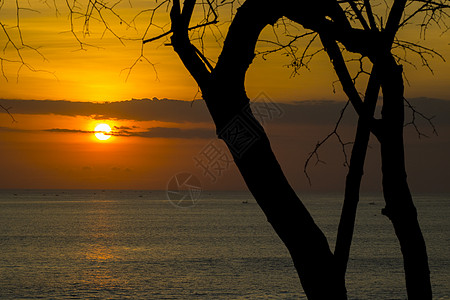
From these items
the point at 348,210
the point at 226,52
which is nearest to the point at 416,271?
the point at 348,210

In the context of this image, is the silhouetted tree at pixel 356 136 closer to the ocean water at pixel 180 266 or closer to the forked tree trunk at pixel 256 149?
the forked tree trunk at pixel 256 149

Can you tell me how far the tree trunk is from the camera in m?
4.65

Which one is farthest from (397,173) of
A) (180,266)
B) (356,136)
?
(180,266)

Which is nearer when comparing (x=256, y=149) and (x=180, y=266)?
(x=256, y=149)

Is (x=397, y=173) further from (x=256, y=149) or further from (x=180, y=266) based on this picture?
(x=180, y=266)

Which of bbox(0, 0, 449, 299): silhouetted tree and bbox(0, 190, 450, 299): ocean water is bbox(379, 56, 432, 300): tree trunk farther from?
bbox(0, 190, 450, 299): ocean water

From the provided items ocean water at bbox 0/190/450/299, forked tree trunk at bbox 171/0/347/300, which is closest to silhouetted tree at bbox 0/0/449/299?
forked tree trunk at bbox 171/0/347/300

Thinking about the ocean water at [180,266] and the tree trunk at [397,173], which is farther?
the ocean water at [180,266]

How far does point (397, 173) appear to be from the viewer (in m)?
4.66

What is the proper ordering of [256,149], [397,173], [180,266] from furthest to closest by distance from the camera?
[180,266] → [397,173] → [256,149]

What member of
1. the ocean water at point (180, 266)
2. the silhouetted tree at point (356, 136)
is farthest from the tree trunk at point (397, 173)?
the ocean water at point (180, 266)

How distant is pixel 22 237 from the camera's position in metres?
81.6

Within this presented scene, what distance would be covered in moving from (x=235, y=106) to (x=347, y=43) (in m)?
0.96

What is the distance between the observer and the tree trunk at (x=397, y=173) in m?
4.65
